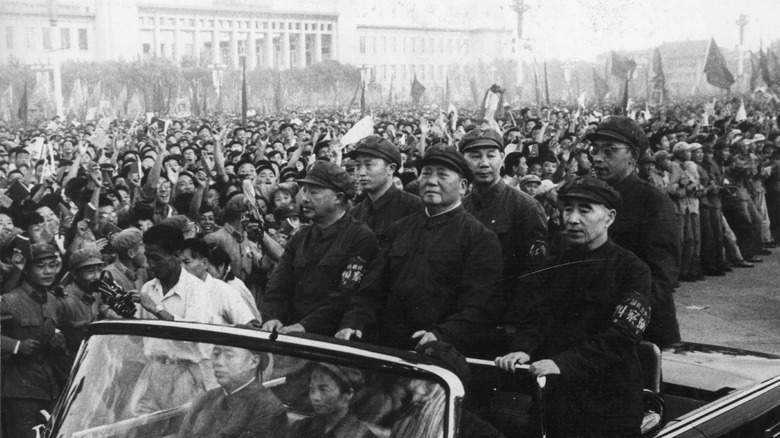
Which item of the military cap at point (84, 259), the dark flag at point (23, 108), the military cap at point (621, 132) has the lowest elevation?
the military cap at point (84, 259)

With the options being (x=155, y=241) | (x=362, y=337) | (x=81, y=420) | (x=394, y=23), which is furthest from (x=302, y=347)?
(x=394, y=23)

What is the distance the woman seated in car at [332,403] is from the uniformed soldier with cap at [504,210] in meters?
2.66

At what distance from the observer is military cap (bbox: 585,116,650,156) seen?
486 centimetres

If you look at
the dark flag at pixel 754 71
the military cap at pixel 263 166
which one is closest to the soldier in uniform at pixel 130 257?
the military cap at pixel 263 166

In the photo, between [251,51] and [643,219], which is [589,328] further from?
[251,51]

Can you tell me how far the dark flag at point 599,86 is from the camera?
2176 centimetres

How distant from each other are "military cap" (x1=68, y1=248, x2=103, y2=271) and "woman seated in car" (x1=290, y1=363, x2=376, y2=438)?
376 centimetres

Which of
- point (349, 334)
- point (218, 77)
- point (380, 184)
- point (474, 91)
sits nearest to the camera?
point (349, 334)

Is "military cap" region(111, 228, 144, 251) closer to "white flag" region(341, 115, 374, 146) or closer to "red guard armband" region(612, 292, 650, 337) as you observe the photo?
"red guard armband" region(612, 292, 650, 337)

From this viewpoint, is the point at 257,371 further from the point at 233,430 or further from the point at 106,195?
the point at 106,195

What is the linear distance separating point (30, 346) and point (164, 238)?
1020 mm

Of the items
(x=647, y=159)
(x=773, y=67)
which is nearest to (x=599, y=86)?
(x=773, y=67)

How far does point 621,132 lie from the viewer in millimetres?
4863

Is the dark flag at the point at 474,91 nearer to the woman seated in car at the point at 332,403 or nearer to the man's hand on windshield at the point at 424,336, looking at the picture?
the man's hand on windshield at the point at 424,336
